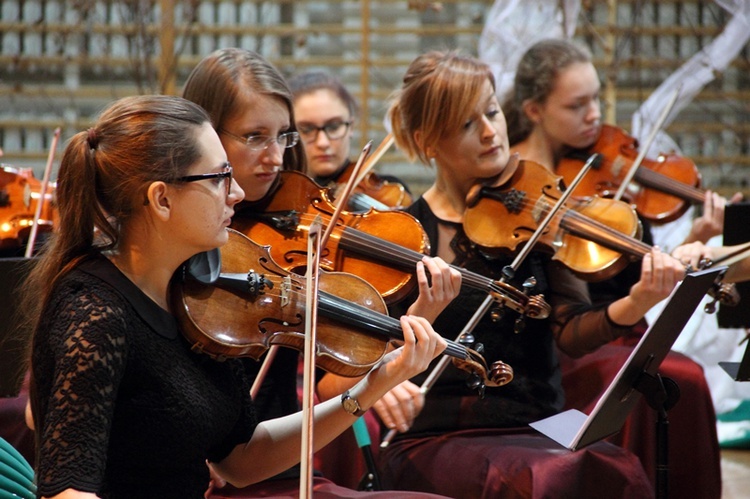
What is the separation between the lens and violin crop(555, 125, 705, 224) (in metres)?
2.92

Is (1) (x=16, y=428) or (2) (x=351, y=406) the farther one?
(1) (x=16, y=428)

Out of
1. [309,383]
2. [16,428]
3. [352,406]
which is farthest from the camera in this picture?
[16,428]

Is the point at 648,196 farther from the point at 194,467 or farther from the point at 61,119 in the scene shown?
the point at 61,119

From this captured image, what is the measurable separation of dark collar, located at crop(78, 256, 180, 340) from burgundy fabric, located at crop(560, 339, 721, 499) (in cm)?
146

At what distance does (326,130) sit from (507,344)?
3.92 ft

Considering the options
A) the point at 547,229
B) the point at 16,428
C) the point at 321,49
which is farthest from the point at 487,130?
the point at 321,49

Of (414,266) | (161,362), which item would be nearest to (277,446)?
(161,362)

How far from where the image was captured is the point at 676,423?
2.53 meters

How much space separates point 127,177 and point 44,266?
0.65 ft

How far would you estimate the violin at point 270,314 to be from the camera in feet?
4.77

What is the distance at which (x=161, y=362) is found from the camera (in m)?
1.38

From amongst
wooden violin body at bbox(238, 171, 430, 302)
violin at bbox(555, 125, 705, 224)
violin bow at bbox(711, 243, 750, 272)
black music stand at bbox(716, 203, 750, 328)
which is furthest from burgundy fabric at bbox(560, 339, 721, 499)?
wooden violin body at bbox(238, 171, 430, 302)

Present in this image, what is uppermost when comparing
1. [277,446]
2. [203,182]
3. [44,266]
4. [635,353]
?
[203,182]

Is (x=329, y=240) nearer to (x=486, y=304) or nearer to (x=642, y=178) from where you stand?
(x=486, y=304)
